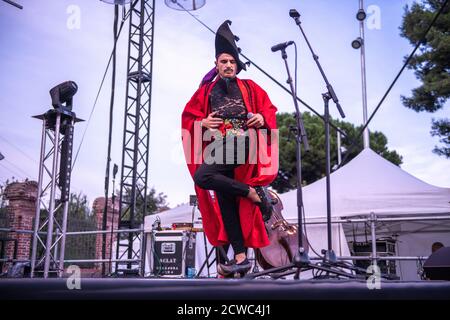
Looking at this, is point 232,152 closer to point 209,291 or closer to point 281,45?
point 281,45

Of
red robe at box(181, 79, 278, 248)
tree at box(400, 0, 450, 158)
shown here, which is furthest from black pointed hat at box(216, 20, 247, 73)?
tree at box(400, 0, 450, 158)

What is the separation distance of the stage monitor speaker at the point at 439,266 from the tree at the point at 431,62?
977cm

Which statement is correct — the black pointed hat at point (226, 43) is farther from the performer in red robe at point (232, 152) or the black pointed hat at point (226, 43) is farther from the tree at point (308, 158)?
the tree at point (308, 158)

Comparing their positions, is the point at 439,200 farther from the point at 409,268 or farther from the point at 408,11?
the point at 408,11

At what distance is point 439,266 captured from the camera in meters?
1.97

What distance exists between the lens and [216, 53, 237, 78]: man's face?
292 cm

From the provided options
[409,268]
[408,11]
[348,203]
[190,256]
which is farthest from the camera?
[408,11]

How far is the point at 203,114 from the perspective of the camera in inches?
115

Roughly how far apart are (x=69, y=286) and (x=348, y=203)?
5529 mm

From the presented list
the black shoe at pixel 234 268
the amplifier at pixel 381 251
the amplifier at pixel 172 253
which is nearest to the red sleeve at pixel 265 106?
the black shoe at pixel 234 268

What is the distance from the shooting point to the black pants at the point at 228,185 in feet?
8.62

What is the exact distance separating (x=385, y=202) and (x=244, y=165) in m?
3.73

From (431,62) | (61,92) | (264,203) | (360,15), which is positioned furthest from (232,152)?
(431,62)
